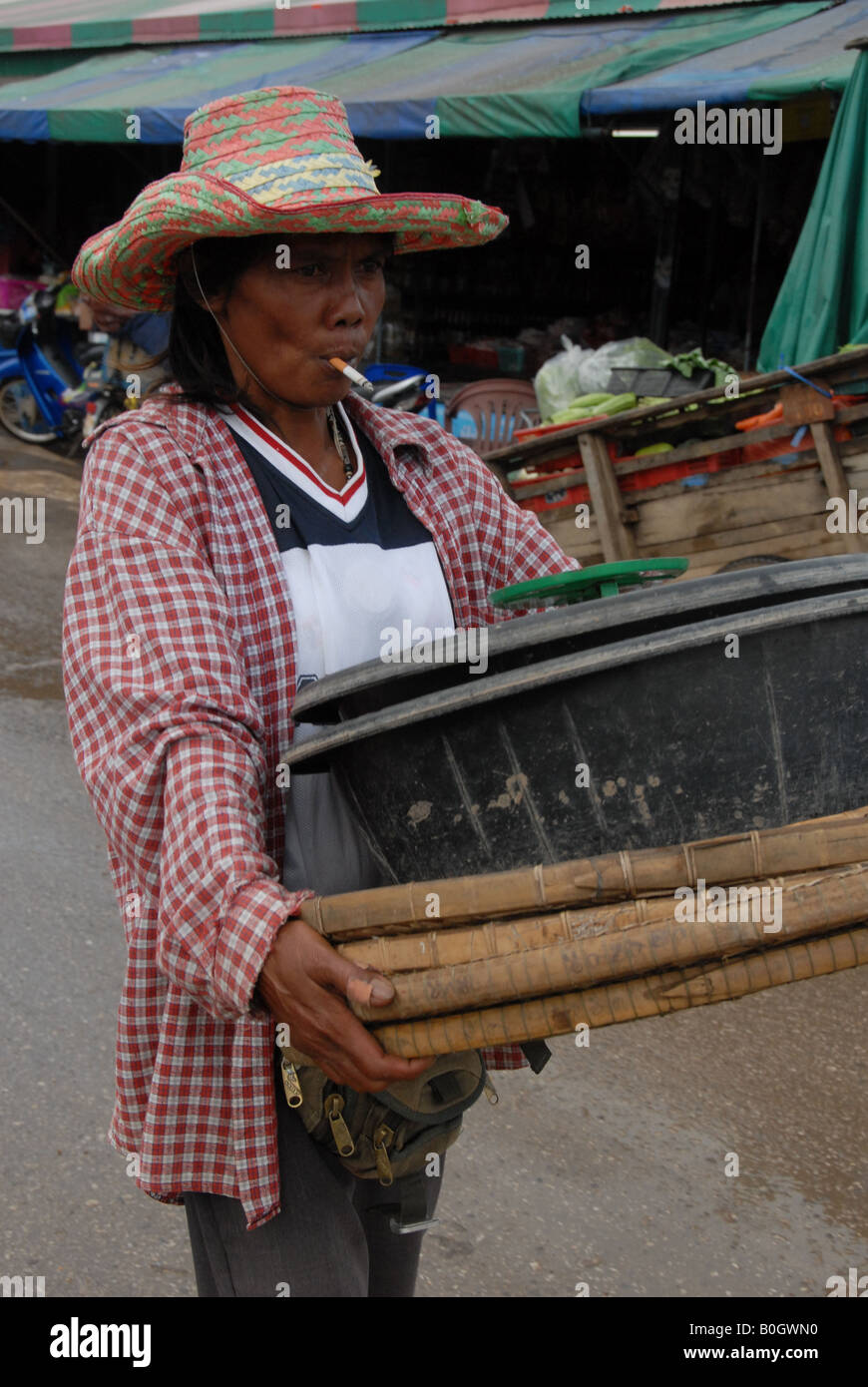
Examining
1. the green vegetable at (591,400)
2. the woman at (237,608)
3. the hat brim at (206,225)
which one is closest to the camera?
the woman at (237,608)

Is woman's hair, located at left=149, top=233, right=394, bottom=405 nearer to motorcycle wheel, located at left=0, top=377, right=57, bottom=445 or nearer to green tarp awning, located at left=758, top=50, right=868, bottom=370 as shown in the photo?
green tarp awning, located at left=758, top=50, right=868, bottom=370

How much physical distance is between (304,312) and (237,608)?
355 mm

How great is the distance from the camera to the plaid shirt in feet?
4.44

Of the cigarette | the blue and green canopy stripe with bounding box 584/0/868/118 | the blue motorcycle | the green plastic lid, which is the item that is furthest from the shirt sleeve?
the blue motorcycle

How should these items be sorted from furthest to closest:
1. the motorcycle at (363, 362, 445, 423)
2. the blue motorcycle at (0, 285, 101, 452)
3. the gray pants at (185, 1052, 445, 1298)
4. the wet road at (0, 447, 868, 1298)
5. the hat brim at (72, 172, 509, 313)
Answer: the blue motorcycle at (0, 285, 101, 452), the motorcycle at (363, 362, 445, 423), the wet road at (0, 447, 868, 1298), the gray pants at (185, 1052, 445, 1298), the hat brim at (72, 172, 509, 313)

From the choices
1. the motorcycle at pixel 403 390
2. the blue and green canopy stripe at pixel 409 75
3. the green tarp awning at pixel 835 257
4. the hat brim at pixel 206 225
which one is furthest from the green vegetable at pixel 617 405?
the hat brim at pixel 206 225

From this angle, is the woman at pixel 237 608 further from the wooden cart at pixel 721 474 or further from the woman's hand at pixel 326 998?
the wooden cart at pixel 721 474

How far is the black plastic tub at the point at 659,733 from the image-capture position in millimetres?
1272

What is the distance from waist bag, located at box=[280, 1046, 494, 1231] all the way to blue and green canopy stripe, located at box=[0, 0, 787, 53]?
7599mm

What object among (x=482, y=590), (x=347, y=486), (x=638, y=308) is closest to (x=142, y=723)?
(x=347, y=486)

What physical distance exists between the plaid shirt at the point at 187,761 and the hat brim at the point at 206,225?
20cm

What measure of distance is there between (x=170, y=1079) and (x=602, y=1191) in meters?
1.73

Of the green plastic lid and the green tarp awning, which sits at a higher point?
the green tarp awning

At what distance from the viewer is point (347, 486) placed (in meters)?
1.76
